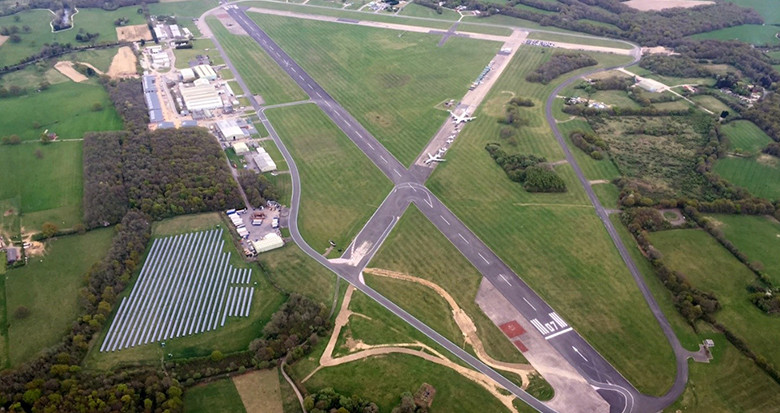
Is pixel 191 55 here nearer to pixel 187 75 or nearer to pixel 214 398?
pixel 187 75

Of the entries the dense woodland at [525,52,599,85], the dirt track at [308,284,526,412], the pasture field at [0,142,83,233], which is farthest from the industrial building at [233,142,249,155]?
the dense woodland at [525,52,599,85]

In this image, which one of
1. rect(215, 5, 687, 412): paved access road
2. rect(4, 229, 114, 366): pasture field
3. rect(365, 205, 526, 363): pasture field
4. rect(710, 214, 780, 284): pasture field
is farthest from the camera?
rect(710, 214, 780, 284): pasture field

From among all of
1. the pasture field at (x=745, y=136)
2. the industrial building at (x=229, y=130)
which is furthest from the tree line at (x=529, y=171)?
the industrial building at (x=229, y=130)

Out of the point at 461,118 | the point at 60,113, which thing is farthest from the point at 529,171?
the point at 60,113

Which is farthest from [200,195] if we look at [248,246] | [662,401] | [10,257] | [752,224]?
[752,224]

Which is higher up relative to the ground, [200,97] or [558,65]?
[558,65]

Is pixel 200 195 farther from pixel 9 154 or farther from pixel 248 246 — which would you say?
pixel 9 154

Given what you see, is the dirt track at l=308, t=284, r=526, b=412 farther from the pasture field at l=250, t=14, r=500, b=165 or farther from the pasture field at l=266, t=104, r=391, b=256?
the pasture field at l=250, t=14, r=500, b=165
